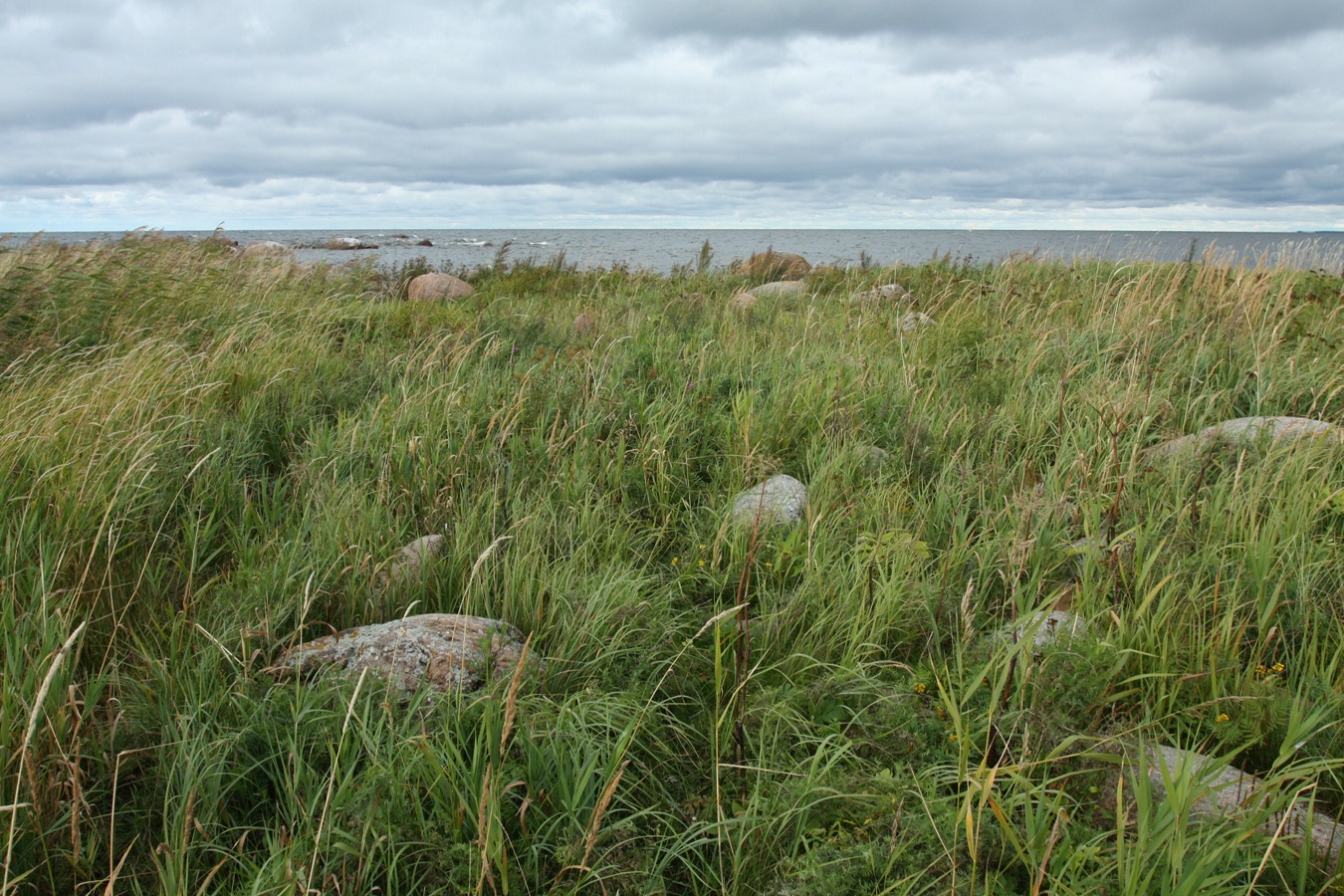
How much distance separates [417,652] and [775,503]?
1676 millimetres

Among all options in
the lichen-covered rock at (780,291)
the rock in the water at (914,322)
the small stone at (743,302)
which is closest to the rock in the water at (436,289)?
the small stone at (743,302)

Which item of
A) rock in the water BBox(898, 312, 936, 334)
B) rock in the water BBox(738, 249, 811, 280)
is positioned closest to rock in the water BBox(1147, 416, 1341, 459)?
rock in the water BBox(898, 312, 936, 334)

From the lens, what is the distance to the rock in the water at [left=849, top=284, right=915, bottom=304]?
789 centimetres

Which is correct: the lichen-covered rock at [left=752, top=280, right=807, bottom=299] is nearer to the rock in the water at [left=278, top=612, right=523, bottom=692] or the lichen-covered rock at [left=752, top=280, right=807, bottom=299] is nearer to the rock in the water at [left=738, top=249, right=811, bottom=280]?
the rock in the water at [left=738, top=249, right=811, bottom=280]

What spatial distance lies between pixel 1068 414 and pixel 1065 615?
7.80 feet

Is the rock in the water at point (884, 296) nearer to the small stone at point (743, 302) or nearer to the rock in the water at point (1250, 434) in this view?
the small stone at point (743, 302)

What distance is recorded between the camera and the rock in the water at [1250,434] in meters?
3.84

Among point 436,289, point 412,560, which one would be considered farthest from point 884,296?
point 412,560

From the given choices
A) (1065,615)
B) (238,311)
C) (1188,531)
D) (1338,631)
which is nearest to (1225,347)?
(1188,531)

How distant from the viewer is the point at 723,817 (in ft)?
6.21

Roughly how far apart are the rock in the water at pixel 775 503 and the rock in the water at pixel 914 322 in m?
3.50

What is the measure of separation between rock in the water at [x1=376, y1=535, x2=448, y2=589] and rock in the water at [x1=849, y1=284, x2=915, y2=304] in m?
5.62

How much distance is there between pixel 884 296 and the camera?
8938 millimetres

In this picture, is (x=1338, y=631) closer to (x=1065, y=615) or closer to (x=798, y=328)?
(x=1065, y=615)
